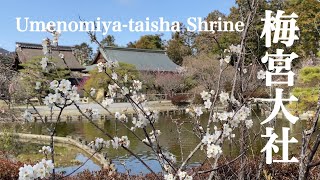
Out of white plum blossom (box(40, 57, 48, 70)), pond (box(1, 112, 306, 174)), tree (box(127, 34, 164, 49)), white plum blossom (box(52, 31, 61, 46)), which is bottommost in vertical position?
pond (box(1, 112, 306, 174))

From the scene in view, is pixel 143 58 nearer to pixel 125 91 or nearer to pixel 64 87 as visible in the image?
pixel 125 91

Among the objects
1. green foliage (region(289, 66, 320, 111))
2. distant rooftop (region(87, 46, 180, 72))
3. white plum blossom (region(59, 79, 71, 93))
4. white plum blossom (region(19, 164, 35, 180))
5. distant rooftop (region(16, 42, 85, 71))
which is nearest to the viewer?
white plum blossom (region(19, 164, 35, 180))

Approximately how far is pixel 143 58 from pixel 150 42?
8.54m

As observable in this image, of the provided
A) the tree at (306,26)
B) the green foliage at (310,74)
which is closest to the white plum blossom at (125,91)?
the green foliage at (310,74)

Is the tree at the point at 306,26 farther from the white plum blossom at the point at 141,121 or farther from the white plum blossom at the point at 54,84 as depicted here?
the white plum blossom at the point at 54,84

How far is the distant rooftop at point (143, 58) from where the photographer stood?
3397cm

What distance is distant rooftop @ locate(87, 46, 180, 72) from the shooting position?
A: 111ft

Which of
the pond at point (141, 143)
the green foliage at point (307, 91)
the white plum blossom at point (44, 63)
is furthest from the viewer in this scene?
the green foliage at point (307, 91)

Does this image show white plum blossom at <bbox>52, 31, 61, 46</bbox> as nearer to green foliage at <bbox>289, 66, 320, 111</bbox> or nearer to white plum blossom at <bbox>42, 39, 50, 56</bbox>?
white plum blossom at <bbox>42, 39, 50, 56</bbox>

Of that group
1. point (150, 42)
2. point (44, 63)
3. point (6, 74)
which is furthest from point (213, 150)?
point (150, 42)

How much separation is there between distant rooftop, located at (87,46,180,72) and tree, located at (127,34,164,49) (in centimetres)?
625

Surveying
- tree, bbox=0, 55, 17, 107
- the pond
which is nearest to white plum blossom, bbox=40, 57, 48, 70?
tree, bbox=0, 55, 17, 107

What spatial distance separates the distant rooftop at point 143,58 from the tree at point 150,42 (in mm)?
6251

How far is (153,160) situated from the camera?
8945 mm
